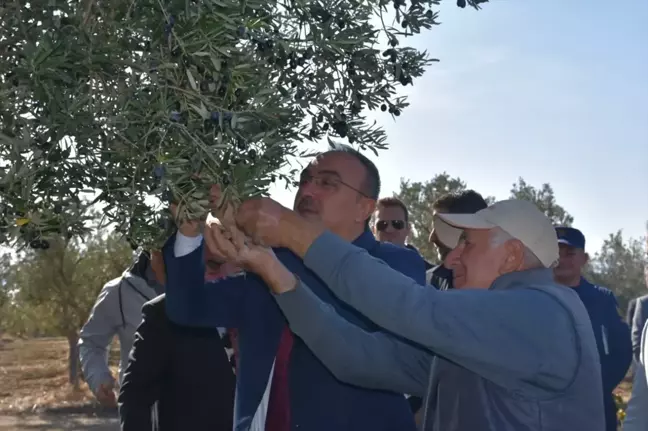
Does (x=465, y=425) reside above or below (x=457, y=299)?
below

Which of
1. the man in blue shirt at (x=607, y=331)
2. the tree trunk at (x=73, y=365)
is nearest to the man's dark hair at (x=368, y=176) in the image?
the man in blue shirt at (x=607, y=331)

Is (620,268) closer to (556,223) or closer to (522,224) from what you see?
(556,223)

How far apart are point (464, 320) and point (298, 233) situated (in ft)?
2.05

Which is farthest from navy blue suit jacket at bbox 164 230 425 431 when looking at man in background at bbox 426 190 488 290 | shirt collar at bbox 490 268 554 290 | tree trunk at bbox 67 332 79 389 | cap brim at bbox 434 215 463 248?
tree trunk at bbox 67 332 79 389

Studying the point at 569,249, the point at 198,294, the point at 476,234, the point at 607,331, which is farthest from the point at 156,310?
the point at 569,249

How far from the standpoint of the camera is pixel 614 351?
665cm

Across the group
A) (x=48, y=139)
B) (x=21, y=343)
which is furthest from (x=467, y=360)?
(x=21, y=343)

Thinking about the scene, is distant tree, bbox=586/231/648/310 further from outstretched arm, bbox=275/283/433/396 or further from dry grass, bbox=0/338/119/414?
outstretched arm, bbox=275/283/433/396

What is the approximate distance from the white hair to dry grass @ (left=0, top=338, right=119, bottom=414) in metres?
21.6

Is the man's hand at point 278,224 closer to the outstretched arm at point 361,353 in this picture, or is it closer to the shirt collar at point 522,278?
the outstretched arm at point 361,353

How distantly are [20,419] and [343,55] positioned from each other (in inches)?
788

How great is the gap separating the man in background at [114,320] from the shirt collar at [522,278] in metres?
4.20

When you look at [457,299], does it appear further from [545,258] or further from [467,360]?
[545,258]

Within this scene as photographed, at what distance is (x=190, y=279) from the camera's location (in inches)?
162
